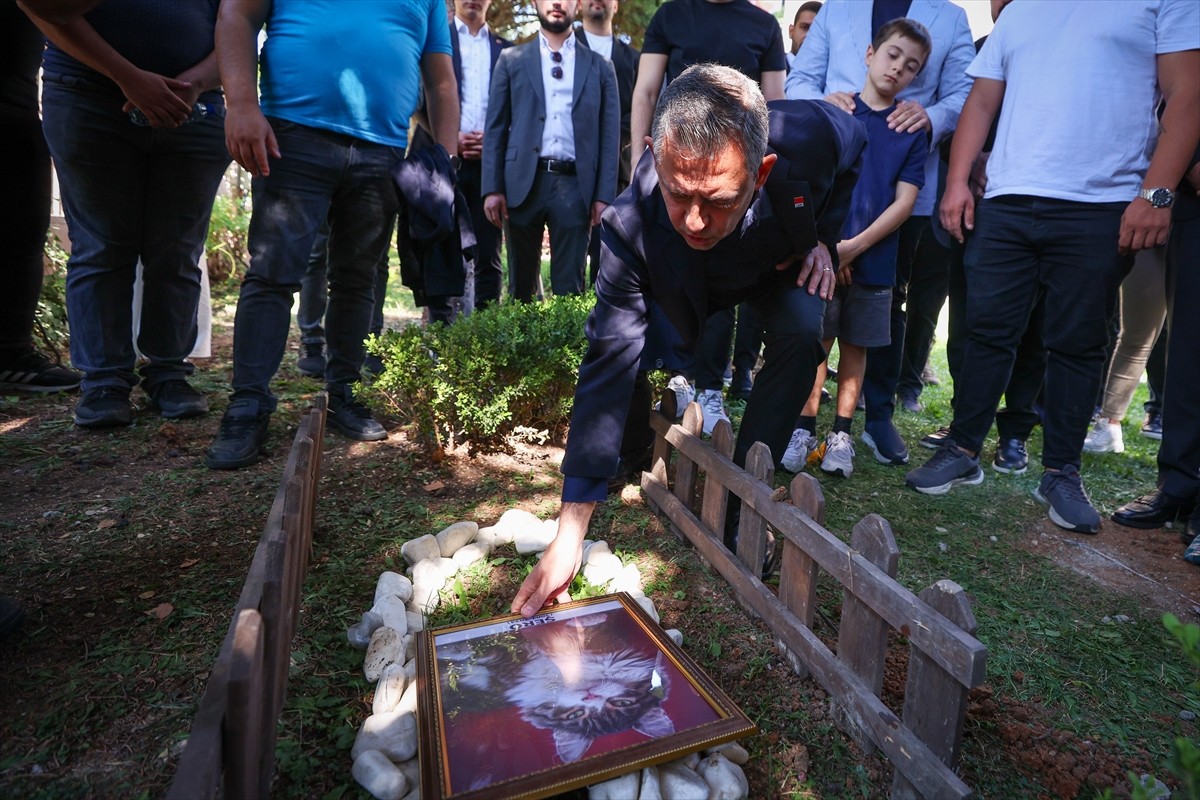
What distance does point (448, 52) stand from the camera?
3.49m

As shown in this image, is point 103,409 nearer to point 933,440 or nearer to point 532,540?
point 532,540

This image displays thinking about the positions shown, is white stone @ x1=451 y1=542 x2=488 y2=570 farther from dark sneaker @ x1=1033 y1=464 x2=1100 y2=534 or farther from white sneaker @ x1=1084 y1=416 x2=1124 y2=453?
white sneaker @ x1=1084 y1=416 x2=1124 y2=453

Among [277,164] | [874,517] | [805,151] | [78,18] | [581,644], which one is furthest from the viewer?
[277,164]

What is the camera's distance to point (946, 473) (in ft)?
11.2

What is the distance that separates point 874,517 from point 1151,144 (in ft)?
8.49

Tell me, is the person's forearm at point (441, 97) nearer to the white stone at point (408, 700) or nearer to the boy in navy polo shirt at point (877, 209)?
the boy in navy polo shirt at point (877, 209)

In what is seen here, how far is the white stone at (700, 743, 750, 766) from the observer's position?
5.10 feet

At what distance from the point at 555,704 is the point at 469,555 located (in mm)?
822

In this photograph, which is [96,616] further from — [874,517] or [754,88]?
[754,88]

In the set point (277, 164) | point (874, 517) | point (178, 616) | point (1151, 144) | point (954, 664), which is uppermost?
point (1151, 144)

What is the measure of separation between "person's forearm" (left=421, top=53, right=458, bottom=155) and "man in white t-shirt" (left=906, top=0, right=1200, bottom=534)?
2.48 metres

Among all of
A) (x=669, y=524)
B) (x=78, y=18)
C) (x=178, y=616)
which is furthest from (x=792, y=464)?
(x=78, y=18)

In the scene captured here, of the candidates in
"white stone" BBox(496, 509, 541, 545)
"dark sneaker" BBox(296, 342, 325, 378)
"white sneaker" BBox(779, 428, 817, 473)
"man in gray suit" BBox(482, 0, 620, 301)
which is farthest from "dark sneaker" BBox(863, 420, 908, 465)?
"dark sneaker" BBox(296, 342, 325, 378)

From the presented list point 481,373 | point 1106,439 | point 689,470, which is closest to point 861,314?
point 689,470
